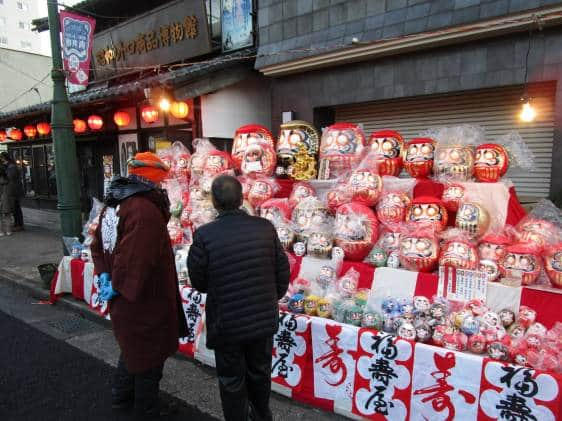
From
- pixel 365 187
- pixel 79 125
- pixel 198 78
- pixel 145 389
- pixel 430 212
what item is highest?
pixel 198 78

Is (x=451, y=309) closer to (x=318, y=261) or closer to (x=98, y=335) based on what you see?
(x=318, y=261)

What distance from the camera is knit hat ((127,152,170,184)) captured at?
3.43 metres

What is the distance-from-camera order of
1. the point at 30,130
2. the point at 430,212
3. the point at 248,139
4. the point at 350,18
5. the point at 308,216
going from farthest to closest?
1. the point at 30,130
2. the point at 350,18
3. the point at 248,139
4. the point at 308,216
5. the point at 430,212

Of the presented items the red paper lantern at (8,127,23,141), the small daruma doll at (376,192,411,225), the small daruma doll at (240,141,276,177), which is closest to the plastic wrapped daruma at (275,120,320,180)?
the small daruma doll at (240,141,276,177)

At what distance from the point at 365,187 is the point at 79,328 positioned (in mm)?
4421

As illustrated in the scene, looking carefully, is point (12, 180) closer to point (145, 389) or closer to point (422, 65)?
point (145, 389)

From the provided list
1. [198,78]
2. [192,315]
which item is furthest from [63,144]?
[192,315]

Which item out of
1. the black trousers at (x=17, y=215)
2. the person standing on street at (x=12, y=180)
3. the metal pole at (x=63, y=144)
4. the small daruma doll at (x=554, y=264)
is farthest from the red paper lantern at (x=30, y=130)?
the small daruma doll at (x=554, y=264)

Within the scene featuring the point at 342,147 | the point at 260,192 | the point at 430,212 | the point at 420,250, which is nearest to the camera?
the point at 420,250

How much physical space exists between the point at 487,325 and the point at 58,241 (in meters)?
11.8

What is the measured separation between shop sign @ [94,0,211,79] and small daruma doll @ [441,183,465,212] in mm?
7646

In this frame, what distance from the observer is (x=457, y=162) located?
172 inches

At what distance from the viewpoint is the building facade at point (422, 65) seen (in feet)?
20.2

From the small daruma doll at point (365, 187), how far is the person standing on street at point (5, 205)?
12.1 meters
